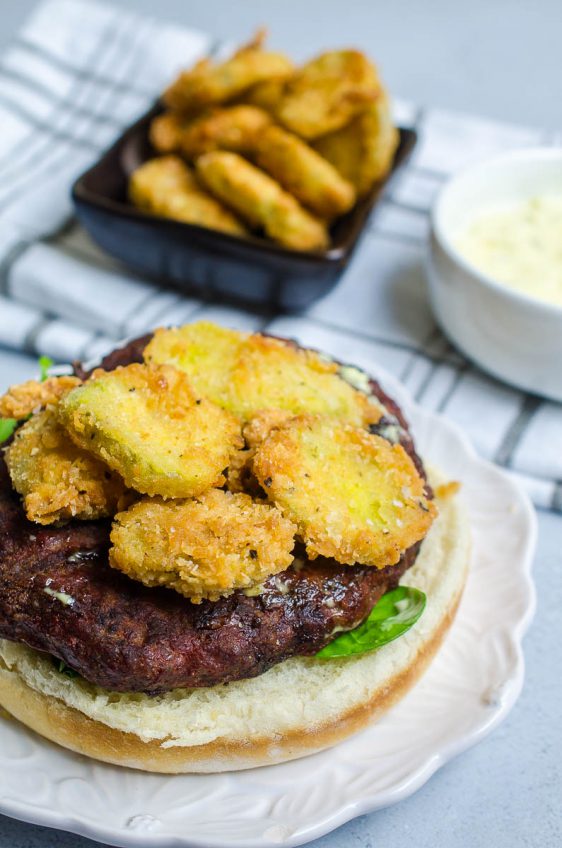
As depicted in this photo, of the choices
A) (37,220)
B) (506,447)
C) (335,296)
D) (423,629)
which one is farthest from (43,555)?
(37,220)

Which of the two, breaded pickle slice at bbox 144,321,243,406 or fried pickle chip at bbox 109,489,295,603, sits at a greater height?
breaded pickle slice at bbox 144,321,243,406

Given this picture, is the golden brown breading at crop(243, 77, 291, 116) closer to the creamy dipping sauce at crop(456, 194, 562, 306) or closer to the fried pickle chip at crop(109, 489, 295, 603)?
the creamy dipping sauce at crop(456, 194, 562, 306)

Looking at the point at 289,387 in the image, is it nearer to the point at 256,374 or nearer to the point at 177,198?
the point at 256,374

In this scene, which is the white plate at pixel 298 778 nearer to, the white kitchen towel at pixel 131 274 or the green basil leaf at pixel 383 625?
the green basil leaf at pixel 383 625

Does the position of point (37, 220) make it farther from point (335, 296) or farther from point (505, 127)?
point (505, 127)

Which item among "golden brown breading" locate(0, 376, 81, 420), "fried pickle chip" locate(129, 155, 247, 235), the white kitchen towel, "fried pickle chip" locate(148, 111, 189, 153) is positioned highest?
"golden brown breading" locate(0, 376, 81, 420)

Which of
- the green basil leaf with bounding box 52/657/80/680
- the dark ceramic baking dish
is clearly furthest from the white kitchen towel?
the green basil leaf with bounding box 52/657/80/680

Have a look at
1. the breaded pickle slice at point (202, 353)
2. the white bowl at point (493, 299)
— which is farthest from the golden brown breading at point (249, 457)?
the white bowl at point (493, 299)

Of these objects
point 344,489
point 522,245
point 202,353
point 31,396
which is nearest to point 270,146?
point 522,245

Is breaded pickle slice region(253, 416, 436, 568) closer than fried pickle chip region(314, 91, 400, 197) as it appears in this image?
Yes
